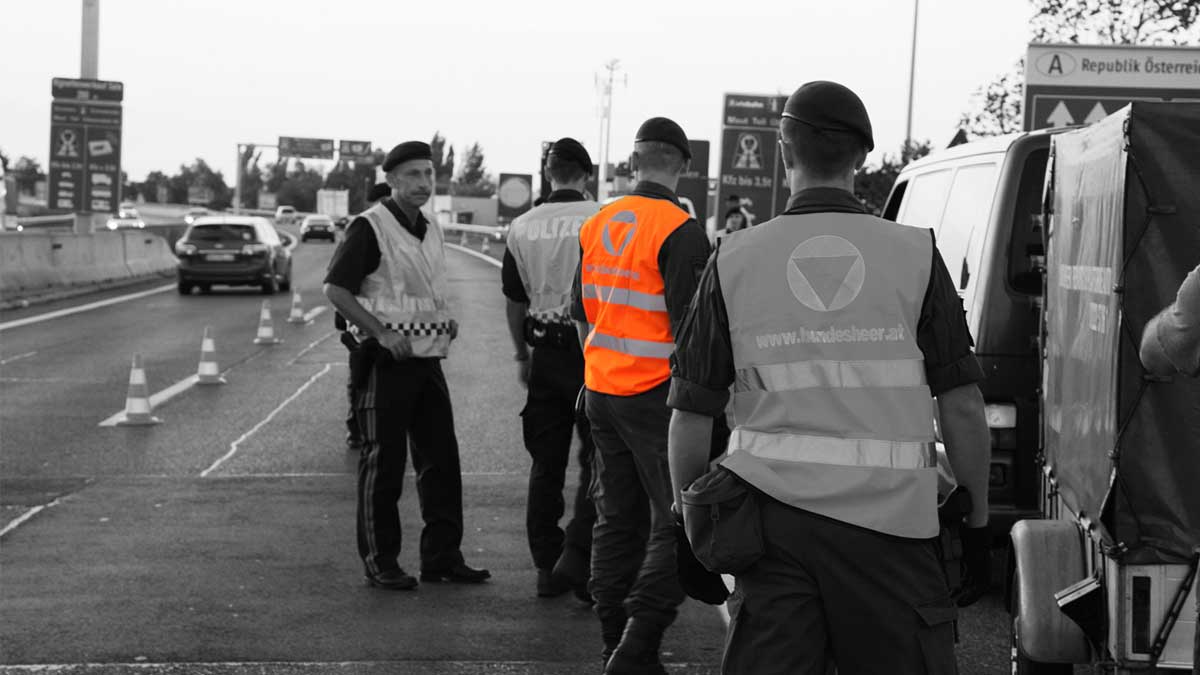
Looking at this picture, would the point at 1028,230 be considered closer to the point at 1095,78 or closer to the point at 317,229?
the point at 1095,78

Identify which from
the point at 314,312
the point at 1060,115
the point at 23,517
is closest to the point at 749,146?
the point at 314,312

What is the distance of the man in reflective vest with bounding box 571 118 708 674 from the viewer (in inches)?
225

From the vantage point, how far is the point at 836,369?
3.65 m

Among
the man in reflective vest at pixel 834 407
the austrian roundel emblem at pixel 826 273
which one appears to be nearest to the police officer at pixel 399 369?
the man in reflective vest at pixel 834 407

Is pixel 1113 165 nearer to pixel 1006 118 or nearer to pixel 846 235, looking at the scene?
pixel 846 235

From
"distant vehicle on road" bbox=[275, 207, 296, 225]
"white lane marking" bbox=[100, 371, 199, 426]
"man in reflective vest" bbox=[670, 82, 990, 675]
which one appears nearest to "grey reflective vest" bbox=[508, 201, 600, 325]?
"man in reflective vest" bbox=[670, 82, 990, 675]

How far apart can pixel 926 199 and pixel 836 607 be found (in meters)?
5.10

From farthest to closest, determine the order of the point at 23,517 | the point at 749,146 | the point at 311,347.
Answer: the point at 749,146 → the point at 311,347 → the point at 23,517

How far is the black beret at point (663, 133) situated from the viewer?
6.01m

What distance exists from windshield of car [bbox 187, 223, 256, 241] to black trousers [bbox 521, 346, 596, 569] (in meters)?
24.9

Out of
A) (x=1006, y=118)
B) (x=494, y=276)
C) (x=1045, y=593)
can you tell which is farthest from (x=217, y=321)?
(x=1045, y=593)

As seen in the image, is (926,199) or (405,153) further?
(926,199)

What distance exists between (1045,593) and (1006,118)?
18731mm

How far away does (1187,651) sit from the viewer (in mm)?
4277
